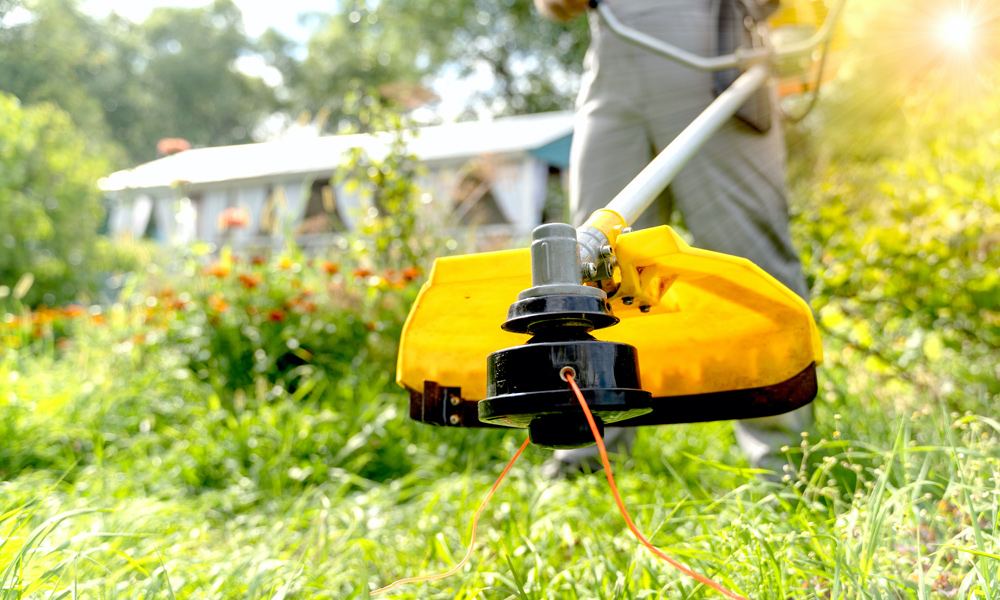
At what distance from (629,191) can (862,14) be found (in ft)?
16.9

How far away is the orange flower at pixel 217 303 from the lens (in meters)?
2.96

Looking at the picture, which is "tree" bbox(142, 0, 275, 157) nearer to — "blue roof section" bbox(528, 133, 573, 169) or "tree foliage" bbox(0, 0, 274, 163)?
"tree foliage" bbox(0, 0, 274, 163)

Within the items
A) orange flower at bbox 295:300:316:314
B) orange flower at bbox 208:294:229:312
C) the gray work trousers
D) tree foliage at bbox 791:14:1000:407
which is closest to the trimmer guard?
the gray work trousers

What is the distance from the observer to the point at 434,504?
1737 mm

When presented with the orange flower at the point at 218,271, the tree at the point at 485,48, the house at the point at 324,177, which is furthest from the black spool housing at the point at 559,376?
the tree at the point at 485,48

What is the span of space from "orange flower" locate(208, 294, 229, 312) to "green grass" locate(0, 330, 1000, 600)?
0.35 metres

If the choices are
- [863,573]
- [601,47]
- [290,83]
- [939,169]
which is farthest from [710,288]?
[290,83]

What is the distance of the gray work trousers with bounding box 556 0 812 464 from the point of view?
5.45 ft

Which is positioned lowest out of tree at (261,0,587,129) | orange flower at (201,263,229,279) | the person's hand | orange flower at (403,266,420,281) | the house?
orange flower at (403,266,420,281)

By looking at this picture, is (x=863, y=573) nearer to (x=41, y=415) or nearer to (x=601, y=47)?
(x=601, y=47)

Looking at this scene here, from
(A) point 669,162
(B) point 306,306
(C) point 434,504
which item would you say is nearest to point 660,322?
(A) point 669,162

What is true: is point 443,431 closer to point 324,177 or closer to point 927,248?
point 927,248

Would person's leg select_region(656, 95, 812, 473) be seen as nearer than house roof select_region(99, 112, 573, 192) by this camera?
Yes

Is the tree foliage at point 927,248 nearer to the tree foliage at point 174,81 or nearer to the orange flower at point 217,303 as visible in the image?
the orange flower at point 217,303
